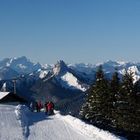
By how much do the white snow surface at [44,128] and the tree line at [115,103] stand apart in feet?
40.6

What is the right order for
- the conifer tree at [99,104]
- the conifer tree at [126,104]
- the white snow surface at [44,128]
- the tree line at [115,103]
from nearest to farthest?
the white snow surface at [44,128] < the conifer tree at [126,104] < the tree line at [115,103] < the conifer tree at [99,104]

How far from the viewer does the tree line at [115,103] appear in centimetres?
5566

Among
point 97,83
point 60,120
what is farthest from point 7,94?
point 60,120

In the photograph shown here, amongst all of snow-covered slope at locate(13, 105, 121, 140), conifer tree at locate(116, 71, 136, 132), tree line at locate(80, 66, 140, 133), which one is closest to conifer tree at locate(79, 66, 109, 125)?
tree line at locate(80, 66, 140, 133)

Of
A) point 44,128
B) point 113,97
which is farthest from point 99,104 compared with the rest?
point 44,128

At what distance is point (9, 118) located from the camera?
134ft

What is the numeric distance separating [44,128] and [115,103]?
2304cm

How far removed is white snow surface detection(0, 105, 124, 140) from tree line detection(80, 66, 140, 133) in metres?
12.4

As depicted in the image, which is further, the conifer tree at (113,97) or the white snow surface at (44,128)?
the conifer tree at (113,97)

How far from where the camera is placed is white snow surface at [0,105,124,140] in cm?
3509

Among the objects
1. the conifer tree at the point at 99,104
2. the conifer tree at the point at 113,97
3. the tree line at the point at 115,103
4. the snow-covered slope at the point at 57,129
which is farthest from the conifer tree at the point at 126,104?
the snow-covered slope at the point at 57,129

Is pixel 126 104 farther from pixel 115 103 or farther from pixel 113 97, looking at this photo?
pixel 113 97

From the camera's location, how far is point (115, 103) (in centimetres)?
6053

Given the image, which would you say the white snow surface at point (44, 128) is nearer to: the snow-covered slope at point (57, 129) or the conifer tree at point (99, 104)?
the snow-covered slope at point (57, 129)
